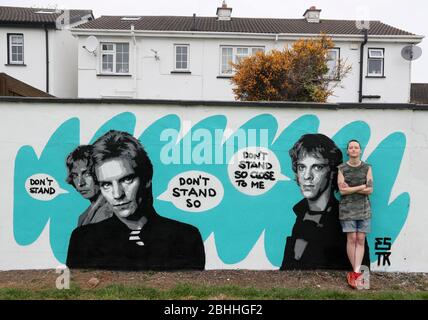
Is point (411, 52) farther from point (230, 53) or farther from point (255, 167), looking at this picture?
point (255, 167)

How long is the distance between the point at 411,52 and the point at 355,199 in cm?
1778

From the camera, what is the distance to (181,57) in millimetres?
20719

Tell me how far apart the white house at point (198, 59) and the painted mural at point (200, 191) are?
49.4 ft

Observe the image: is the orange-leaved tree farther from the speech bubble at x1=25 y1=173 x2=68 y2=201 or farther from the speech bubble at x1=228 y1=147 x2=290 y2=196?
the speech bubble at x1=25 y1=173 x2=68 y2=201

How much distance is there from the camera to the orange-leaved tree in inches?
513

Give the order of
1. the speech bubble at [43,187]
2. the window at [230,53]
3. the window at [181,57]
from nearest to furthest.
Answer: the speech bubble at [43,187] → the window at [230,53] → the window at [181,57]

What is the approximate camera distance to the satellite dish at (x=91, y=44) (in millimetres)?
19734

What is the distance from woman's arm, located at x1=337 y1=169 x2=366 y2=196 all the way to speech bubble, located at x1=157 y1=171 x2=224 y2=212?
154 centimetres

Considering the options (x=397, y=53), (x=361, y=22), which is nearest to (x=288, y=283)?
(x=397, y=53)

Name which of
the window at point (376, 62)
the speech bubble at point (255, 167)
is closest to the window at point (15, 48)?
the window at point (376, 62)

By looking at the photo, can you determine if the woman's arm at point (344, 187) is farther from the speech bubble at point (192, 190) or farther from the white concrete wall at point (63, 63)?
the white concrete wall at point (63, 63)

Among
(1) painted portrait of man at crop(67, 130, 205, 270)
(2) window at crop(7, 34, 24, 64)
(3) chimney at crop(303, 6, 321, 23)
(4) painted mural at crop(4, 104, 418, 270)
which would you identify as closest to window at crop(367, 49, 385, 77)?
(3) chimney at crop(303, 6, 321, 23)

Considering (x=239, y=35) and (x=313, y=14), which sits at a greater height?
(x=313, y=14)

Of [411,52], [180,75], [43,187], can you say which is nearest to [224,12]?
[180,75]
